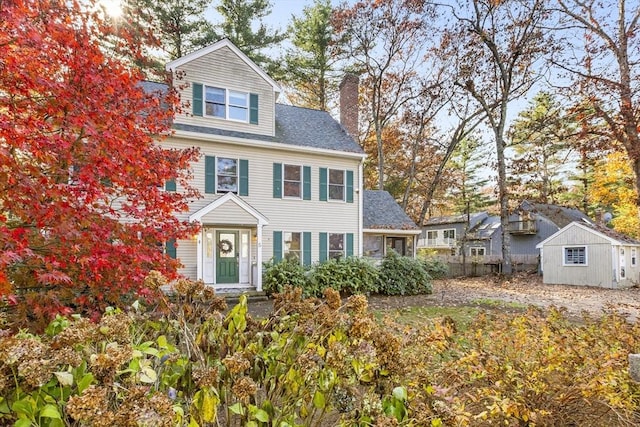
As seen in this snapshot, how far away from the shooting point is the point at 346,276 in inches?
516

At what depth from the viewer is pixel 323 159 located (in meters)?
14.8

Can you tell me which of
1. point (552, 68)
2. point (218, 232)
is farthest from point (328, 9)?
point (218, 232)

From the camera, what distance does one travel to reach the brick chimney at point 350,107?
667 inches

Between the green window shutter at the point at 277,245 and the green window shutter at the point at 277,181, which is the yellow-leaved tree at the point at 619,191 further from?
the green window shutter at the point at 277,245

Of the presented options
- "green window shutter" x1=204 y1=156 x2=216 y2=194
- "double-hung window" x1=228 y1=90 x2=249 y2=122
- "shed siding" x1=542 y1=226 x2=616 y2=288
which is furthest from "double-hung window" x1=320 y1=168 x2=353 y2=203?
"shed siding" x1=542 y1=226 x2=616 y2=288

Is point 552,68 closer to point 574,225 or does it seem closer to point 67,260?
point 574,225

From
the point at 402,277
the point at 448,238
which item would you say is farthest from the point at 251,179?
the point at 448,238

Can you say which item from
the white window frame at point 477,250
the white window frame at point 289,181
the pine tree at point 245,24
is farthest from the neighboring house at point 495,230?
the pine tree at point 245,24

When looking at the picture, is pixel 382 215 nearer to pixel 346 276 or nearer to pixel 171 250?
pixel 346 276

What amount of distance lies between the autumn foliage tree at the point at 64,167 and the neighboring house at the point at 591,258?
18.9m

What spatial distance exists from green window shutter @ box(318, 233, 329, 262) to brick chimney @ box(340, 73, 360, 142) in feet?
16.6

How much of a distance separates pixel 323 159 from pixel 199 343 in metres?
13.2

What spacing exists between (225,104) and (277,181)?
333 centimetres

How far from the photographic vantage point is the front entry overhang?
475 inches
